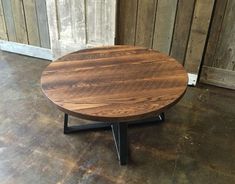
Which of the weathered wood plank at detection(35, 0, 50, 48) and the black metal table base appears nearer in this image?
the black metal table base

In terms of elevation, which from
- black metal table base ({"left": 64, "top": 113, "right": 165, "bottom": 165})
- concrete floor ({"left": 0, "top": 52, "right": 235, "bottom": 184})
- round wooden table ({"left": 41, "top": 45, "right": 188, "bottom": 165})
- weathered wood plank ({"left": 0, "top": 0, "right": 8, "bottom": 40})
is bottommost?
concrete floor ({"left": 0, "top": 52, "right": 235, "bottom": 184})

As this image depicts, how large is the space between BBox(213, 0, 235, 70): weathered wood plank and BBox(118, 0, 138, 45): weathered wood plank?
2.48 feet

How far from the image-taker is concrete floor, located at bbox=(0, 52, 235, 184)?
5.25ft

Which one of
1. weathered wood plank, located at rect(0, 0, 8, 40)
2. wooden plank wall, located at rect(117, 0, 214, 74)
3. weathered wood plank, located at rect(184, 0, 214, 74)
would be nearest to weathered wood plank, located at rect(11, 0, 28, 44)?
weathered wood plank, located at rect(0, 0, 8, 40)

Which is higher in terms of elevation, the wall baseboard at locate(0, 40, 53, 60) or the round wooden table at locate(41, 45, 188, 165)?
the round wooden table at locate(41, 45, 188, 165)

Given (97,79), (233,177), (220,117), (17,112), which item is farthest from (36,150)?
(220,117)

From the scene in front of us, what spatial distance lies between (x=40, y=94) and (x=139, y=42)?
3.32 ft

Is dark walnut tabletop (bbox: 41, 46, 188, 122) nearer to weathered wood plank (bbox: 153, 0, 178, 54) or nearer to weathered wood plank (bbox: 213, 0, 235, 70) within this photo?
weathered wood plank (bbox: 153, 0, 178, 54)

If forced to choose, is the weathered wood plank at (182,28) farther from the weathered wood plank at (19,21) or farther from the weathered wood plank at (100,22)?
the weathered wood plank at (19,21)

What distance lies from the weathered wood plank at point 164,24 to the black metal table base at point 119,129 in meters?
0.73

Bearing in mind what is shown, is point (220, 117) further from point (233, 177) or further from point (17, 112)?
point (17, 112)

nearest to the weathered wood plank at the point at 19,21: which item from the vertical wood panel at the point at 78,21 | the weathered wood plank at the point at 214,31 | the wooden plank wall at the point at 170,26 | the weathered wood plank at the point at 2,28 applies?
the weathered wood plank at the point at 2,28

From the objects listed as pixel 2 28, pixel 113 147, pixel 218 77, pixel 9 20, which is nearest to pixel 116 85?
pixel 113 147

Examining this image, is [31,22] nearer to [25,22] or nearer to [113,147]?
[25,22]
